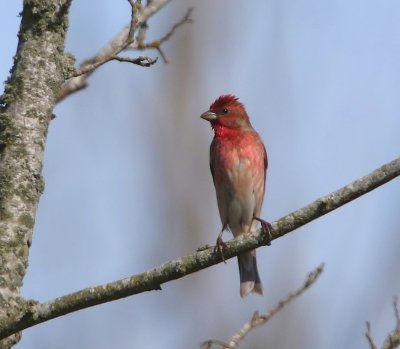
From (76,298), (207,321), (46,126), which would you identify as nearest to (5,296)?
(76,298)

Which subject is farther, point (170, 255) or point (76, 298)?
point (170, 255)

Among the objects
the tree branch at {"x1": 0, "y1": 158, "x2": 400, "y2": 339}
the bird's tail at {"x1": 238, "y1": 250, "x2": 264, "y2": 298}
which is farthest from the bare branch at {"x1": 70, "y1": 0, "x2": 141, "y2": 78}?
the bird's tail at {"x1": 238, "y1": 250, "x2": 264, "y2": 298}

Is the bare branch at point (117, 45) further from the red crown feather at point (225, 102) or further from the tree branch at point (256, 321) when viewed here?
the red crown feather at point (225, 102)

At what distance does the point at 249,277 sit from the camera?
7789 millimetres

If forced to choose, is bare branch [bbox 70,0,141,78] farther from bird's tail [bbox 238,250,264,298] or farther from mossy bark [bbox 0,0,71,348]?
bird's tail [bbox 238,250,264,298]

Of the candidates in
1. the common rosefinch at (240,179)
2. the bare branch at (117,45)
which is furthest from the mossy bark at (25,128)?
the common rosefinch at (240,179)

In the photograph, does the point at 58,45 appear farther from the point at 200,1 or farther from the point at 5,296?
the point at 200,1

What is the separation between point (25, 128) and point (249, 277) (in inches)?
162

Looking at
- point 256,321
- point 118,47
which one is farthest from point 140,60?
point 256,321

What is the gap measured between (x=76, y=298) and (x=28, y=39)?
144cm

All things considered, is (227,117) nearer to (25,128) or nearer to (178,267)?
(25,128)

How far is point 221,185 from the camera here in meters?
7.53

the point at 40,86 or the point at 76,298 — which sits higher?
the point at 40,86

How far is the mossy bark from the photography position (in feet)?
12.5
